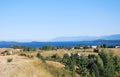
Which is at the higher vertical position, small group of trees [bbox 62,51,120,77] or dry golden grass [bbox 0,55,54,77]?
dry golden grass [bbox 0,55,54,77]

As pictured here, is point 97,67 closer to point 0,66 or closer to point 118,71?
point 118,71

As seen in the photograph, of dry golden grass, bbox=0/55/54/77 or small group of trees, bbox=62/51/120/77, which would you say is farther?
small group of trees, bbox=62/51/120/77

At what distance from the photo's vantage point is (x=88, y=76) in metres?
66.4

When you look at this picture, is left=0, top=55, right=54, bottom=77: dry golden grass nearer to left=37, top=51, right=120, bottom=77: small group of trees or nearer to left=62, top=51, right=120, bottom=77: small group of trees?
left=37, top=51, right=120, bottom=77: small group of trees

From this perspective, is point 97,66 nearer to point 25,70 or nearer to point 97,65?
point 97,65

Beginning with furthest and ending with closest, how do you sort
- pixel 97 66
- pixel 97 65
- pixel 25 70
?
1. pixel 97 65
2. pixel 97 66
3. pixel 25 70

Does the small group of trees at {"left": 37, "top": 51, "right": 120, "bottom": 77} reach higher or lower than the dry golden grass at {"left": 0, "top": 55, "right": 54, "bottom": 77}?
lower

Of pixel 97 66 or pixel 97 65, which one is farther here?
pixel 97 65

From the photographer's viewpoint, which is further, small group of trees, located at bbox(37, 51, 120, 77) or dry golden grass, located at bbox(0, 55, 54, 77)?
small group of trees, located at bbox(37, 51, 120, 77)

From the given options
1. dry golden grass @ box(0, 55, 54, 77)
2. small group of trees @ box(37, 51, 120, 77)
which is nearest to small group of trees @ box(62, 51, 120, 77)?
small group of trees @ box(37, 51, 120, 77)

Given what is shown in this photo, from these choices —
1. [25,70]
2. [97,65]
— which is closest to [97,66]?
[97,65]

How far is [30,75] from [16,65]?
2783 millimetres

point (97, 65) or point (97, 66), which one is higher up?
point (97, 65)

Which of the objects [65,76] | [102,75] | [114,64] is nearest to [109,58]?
[114,64]
